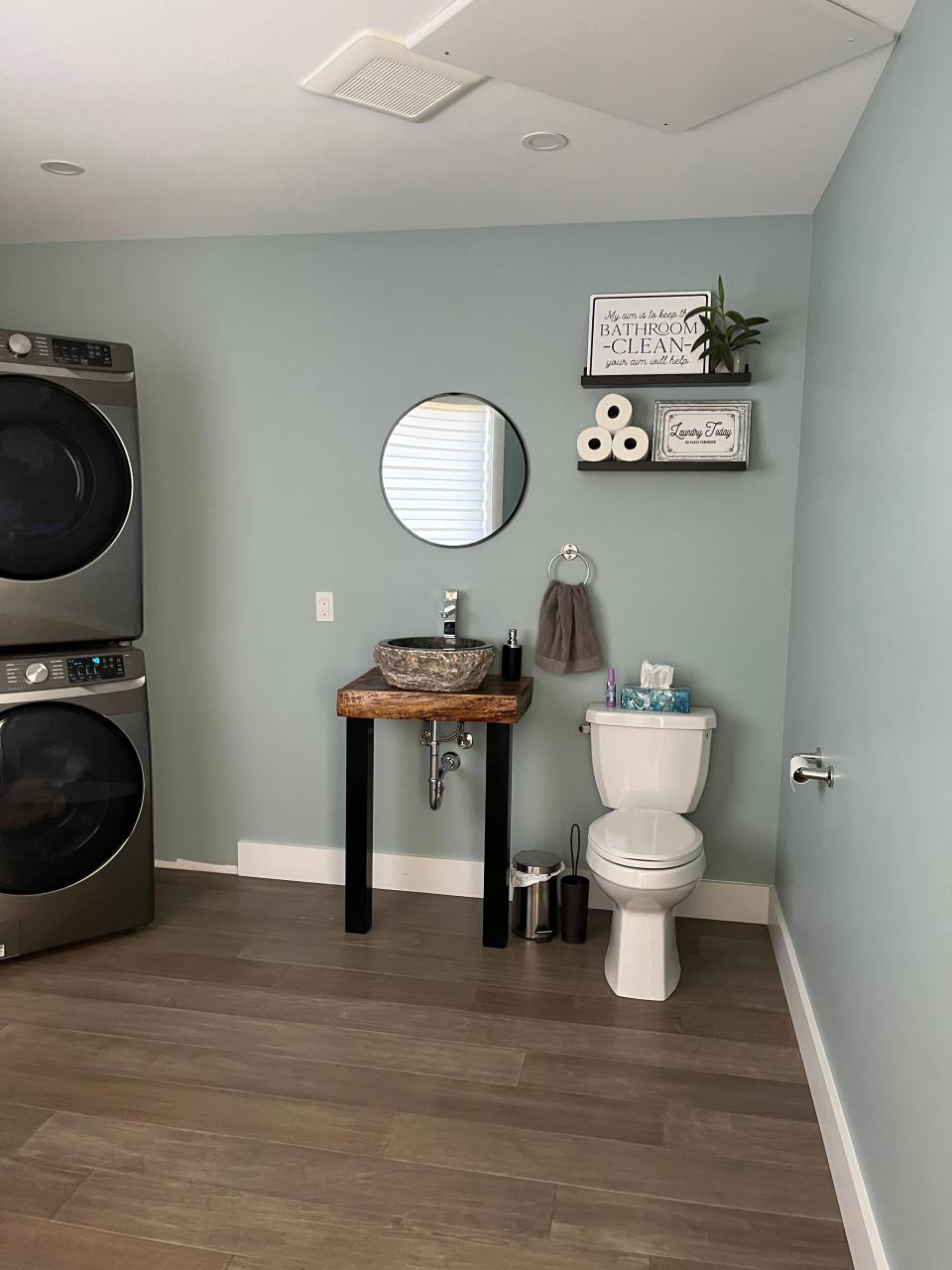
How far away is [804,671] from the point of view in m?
2.88

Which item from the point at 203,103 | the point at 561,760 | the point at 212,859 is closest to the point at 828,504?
the point at 561,760

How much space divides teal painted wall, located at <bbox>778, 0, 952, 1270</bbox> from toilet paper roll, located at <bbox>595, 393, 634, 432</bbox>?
26.9 inches

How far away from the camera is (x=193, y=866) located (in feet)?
12.4

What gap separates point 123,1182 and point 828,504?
7.40 ft

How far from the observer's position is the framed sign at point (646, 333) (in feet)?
10.5

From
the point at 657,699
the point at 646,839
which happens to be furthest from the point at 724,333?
the point at 646,839

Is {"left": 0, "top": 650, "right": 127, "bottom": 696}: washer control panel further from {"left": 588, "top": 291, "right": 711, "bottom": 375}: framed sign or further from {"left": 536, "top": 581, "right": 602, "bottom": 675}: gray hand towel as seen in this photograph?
{"left": 588, "top": 291, "right": 711, "bottom": 375}: framed sign

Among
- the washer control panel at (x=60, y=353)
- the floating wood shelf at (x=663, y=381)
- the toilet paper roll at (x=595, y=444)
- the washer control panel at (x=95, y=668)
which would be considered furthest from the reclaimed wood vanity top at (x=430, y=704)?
the washer control panel at (x=60, y=353)

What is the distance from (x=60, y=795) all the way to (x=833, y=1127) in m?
2.25

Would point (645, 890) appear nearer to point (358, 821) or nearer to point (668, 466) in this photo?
point (358, 821)

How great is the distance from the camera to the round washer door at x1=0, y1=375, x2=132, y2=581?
2.86 metres

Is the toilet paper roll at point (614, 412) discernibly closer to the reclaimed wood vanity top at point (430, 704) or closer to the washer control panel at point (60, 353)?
the reclaimed wood vanity top at point (430, 704)

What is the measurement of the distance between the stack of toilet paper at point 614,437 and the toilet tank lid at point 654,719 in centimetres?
81

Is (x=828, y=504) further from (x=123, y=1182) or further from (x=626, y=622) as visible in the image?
(x=123, y=1182)
